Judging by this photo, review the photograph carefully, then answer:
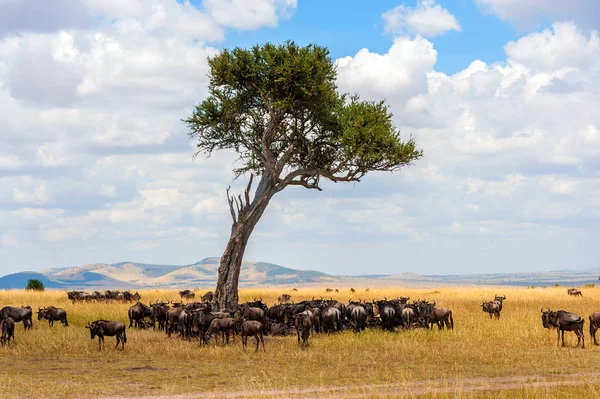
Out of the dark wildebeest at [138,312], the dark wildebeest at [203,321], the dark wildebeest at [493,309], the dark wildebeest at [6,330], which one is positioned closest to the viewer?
the dark wildebeest at [6,330]

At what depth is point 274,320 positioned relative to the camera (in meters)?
32.0

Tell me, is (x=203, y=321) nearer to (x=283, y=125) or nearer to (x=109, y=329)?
(x=109, y=329)

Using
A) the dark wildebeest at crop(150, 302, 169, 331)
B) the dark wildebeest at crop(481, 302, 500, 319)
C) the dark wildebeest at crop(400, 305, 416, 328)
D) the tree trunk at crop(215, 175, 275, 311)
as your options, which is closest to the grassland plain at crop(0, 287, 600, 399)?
the dark wildebeest at crop(400, 305, 416, 328)

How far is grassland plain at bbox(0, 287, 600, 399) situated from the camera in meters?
17.5

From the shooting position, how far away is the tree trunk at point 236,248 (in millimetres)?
36969

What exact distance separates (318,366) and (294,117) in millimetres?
21220

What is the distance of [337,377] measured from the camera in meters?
19.8

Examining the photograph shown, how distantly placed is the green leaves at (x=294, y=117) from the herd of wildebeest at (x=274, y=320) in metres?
9.82

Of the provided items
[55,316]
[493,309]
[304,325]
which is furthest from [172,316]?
[493,309]

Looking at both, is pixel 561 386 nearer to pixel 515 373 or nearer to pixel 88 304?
pixel 515 373

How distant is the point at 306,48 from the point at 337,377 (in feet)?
77.1

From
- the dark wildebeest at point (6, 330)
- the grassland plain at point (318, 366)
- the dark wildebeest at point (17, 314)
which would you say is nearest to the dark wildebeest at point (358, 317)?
the grassland plain at point (318, 366)

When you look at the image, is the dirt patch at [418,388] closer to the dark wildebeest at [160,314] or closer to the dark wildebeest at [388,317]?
the dark wildebeest at [388,317]

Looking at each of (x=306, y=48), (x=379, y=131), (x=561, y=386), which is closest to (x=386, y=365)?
(x=561, y=386)
